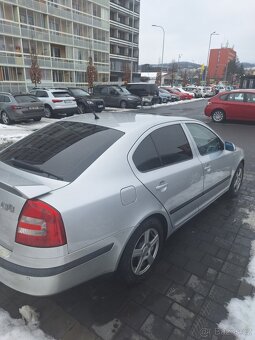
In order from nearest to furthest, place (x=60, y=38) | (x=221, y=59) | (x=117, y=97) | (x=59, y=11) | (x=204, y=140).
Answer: (x=204, y=140)
(x=117, y=97)
(x=59, y=11)
(x=60, y=38)
(x=221, y=59)

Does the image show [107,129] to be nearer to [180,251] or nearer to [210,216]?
[180,251]

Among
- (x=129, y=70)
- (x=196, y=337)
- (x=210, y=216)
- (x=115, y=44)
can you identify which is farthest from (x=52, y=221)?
(x=115, y=44)

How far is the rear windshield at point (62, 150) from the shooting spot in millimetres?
2178

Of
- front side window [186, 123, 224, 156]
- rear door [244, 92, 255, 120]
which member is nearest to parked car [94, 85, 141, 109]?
rear door [244, 92, 255, 120]

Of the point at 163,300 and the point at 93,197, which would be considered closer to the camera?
the point at 93,197

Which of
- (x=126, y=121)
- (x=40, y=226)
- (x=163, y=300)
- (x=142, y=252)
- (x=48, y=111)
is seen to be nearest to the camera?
(x=40, y=226)

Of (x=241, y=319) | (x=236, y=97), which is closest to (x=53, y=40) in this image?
(x=236, y=97)

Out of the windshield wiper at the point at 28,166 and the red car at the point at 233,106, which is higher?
the windshield wiper at the point at 28,166

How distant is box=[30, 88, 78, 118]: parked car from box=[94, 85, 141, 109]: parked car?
6.14 meters

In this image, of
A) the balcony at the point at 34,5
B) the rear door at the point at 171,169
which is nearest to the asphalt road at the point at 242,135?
the rear door at the point at 171,169

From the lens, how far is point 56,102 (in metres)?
14.4

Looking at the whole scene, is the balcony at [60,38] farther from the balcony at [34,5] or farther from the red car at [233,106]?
the red car at [233,106]

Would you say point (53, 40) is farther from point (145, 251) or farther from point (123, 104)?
point (145, 251)

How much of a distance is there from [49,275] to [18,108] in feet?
38.1
